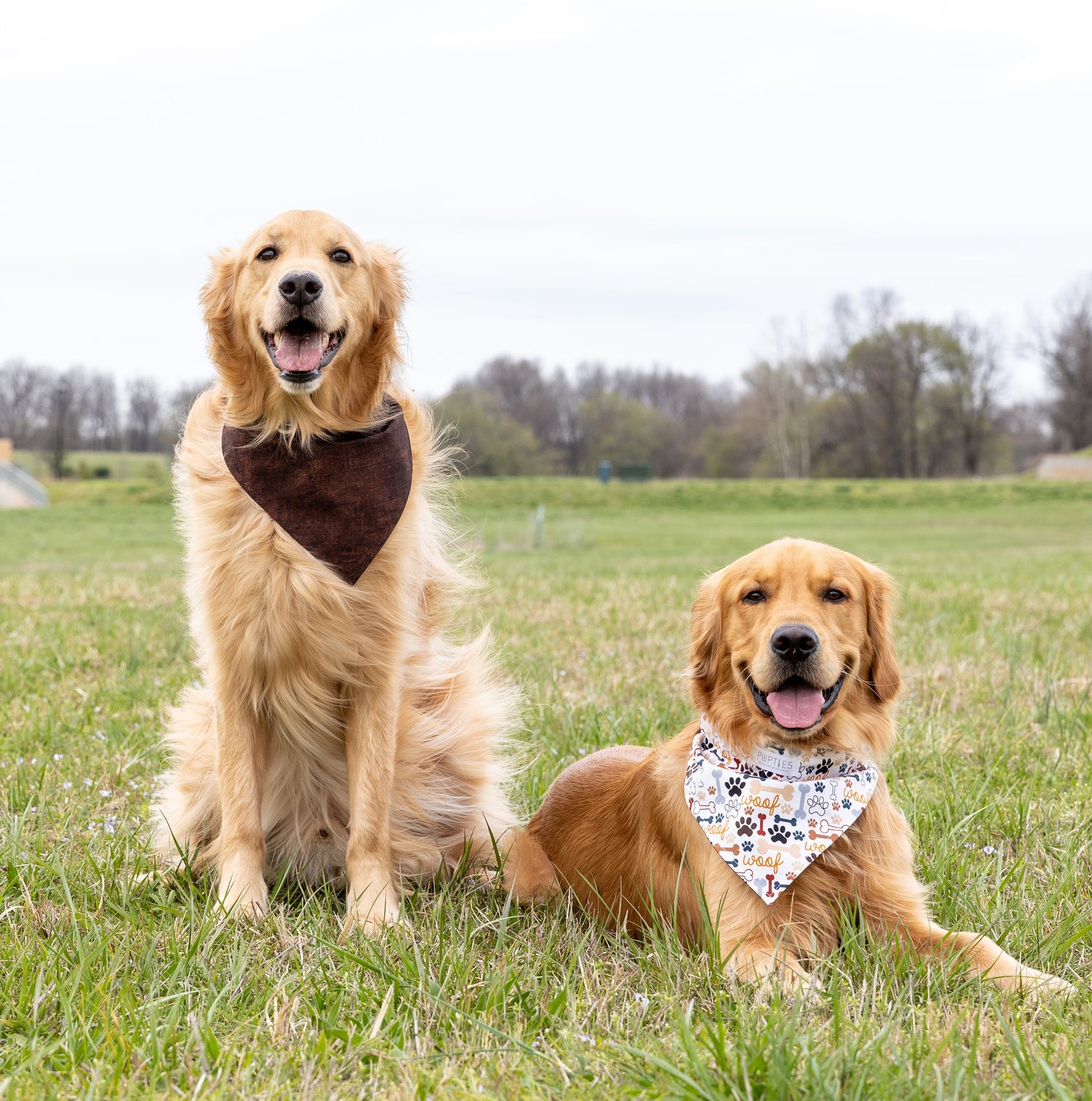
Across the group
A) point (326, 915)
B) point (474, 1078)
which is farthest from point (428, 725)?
point (474, 1078)

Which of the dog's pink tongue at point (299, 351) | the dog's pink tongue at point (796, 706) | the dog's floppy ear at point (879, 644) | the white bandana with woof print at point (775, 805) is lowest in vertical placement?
the white bandana with woof print at point (775, 805)

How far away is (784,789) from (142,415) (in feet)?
214

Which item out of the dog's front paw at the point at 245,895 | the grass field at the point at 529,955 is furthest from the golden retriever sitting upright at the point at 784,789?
the dog's front paw at the point at 245,895

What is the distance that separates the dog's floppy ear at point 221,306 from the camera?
2.81 m

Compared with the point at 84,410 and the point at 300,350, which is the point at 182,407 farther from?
the point at 84,410

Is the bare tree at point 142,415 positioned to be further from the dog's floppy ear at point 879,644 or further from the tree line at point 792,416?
the dog's floppy ear at point 879,644

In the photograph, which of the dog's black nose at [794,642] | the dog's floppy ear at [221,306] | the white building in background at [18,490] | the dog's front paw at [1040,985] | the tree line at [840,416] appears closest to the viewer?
the dog's front paw at [1040,985]

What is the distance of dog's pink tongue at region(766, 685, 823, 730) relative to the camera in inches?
92.9

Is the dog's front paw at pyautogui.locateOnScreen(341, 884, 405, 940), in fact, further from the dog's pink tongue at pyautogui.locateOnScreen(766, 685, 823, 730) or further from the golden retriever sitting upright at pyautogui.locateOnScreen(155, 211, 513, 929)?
the dog's pink tongue at pyautogui.locateOnScreen(766, 685, 823, 730)

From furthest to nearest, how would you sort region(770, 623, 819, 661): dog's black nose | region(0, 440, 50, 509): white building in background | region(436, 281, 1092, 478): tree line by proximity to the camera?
region(436, 281, 1092, 478): tree line, region(0, 440, 50, 509): white building in background, region(770, 623, 819, 661): dog's black nose

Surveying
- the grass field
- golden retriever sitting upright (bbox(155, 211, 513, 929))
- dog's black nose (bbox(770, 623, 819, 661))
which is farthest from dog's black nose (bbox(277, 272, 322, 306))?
dog's black nose (bbox(770, 623, 819, 661))

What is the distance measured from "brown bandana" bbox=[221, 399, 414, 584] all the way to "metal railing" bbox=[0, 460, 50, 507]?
40949 millimetres

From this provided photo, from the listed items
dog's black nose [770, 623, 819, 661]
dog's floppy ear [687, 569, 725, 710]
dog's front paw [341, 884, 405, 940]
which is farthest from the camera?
dog's floppy ear [687, 569, 725, 710]

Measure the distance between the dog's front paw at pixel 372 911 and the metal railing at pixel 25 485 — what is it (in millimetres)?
41175
